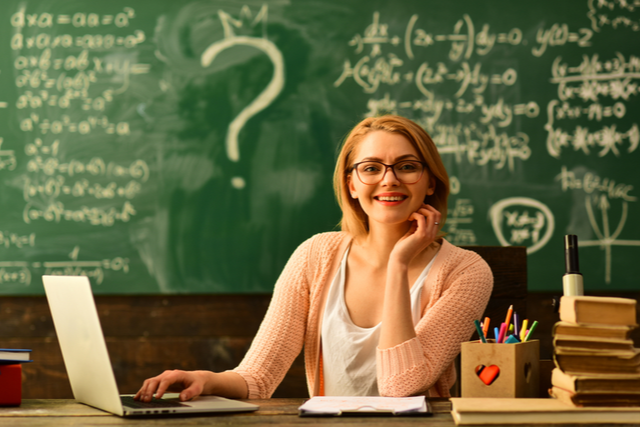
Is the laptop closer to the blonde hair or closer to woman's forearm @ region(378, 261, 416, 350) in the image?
woman's forearm @ region(378, 261, 416, 350)

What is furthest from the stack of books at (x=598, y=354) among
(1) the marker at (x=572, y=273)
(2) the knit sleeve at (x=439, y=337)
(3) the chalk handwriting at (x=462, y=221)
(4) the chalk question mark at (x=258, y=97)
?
(4) the chalk question mark at (x=258, y=97)

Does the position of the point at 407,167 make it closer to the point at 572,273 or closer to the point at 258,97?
the point at 572,273

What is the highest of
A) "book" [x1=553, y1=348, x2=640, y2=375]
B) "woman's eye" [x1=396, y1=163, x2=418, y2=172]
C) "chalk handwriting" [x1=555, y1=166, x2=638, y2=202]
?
"woman's eye" [x1=396, y1=163, x2=418, y2=172]

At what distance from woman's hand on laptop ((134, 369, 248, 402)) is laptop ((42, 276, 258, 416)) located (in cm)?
2

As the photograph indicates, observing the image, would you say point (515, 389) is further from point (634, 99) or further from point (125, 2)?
point (125, 2)

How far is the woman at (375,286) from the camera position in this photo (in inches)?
52.8

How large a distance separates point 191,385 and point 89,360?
0.23 metres

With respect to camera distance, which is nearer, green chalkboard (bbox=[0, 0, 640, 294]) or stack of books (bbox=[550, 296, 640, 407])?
stack of books (bbox=[550, 296, 640, 407])

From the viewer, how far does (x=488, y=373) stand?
1036 mm

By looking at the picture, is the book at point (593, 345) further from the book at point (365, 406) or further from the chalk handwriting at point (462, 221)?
the chalk handwriting at point (462, 221)

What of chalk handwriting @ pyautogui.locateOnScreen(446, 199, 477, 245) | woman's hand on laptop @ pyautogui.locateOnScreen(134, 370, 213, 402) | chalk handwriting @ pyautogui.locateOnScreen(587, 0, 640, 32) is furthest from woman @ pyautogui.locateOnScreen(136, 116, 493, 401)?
chalk handwriting @ pyautogui.locateOnScreen(587, 0, 640, 32)

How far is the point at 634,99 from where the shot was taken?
2.36 meters

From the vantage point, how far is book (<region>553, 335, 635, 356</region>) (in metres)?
0.90

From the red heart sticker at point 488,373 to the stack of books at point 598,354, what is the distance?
0.14m
